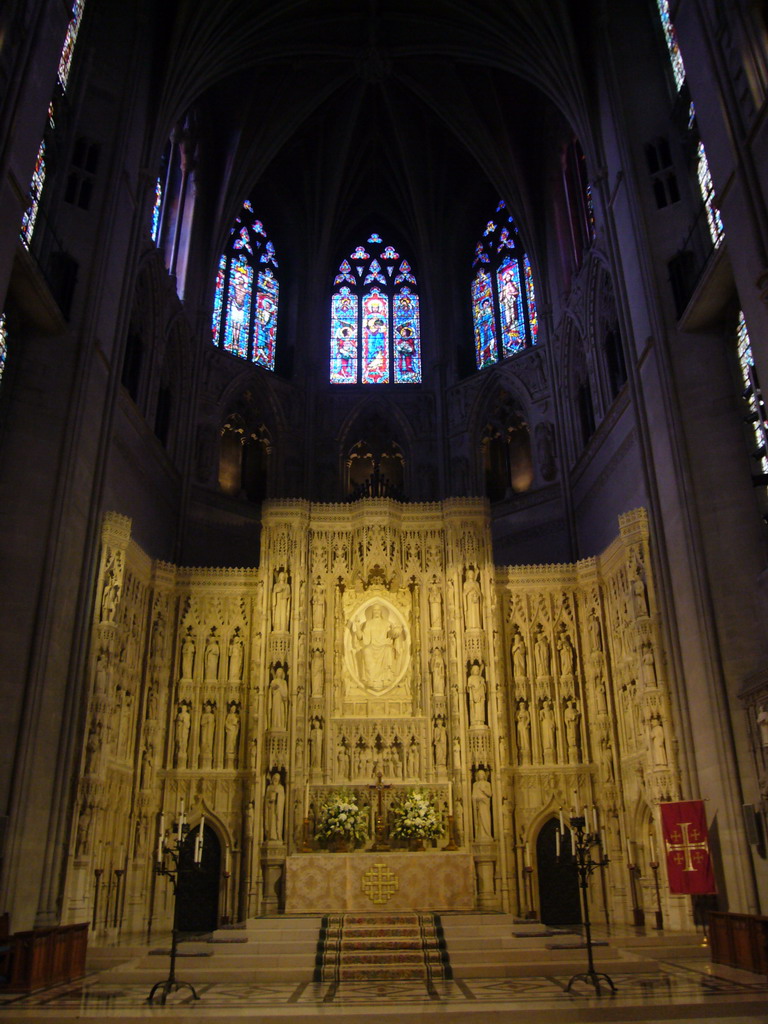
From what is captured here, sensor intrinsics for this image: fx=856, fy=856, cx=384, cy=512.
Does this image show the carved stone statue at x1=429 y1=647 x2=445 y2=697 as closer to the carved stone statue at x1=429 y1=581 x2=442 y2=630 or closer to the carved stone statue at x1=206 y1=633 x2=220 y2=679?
the carved stone statue at x1=429 y1=581 x2=442 y2=630

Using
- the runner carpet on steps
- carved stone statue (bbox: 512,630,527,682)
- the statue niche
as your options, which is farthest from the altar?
carved stone statue (bbox: 512,630,527,682)

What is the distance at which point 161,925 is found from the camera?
18.5 m

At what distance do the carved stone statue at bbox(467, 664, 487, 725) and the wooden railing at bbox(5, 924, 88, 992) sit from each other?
1001 centimetres

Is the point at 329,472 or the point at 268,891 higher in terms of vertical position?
the point at 329,472

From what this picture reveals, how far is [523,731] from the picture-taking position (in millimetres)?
20234

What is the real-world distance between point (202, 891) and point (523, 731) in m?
8.17

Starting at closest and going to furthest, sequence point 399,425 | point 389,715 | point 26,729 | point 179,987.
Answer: point 179,987 → point 26,729 → point 389,715 → point 399,425

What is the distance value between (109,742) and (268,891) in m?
4.66

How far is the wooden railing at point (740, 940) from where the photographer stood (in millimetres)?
11328

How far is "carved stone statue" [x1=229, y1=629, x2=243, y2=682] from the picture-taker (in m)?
20.7

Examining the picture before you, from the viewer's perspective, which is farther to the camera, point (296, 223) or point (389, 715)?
point (296, 223)

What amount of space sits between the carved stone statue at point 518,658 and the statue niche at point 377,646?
2.58 m

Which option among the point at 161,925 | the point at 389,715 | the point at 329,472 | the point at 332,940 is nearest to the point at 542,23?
the point at 329,472

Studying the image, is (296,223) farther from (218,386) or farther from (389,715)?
(389,715)
